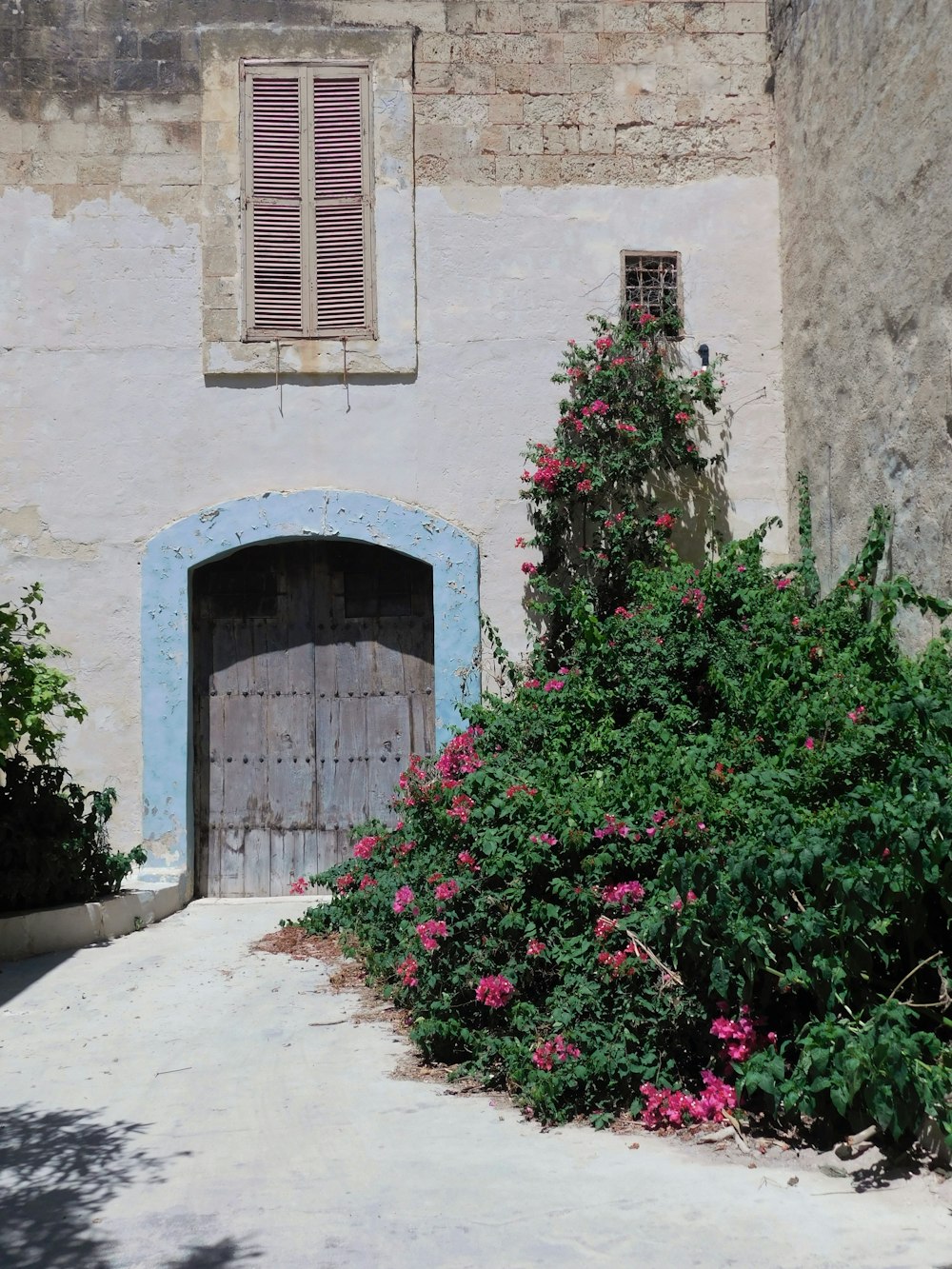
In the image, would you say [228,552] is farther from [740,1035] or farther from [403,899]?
[740,1035]

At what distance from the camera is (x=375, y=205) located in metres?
8.18

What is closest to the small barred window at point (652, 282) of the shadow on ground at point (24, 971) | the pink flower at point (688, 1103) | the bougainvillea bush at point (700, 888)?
the bougainvillea bush at point (700, 888)

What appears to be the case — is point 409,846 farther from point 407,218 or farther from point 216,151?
point 216,151

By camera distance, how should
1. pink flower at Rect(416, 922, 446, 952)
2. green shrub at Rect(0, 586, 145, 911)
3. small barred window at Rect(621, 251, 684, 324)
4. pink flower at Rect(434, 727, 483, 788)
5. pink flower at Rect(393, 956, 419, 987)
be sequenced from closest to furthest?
→ pink flower at Rect(416, 922, 446, 952) < pink flower at Rect(393, 956, 419, 987) < pink flower at Rect(434, 727, 483, 788) < green shrub at Rect(0, 586, 145, 911) < small barred window at Rect(621, 251, 684, 324)

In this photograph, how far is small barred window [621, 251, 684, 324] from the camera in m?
8.21

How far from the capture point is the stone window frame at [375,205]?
317 inches

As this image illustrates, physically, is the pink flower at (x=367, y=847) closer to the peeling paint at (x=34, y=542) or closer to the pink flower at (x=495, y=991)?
the pink flower at (x=495, y=991)

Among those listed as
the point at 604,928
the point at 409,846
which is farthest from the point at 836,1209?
the point at 409,846

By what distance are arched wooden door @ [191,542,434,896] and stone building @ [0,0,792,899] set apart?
0.06ft

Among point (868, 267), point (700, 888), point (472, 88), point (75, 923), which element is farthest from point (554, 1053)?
point (472, 88)

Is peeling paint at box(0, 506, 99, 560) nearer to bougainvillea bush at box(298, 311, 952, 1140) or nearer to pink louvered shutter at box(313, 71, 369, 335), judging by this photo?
pink louvered shutter at box(313, 71, 369, 335)

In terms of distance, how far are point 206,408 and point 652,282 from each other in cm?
299

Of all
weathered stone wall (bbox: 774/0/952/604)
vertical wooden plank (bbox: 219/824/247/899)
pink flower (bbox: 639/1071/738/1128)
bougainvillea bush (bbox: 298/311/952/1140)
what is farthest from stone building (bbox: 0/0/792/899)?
pink flower (bbox: 639/1071/738/1128)

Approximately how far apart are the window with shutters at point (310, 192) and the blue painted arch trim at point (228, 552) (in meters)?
1.17
